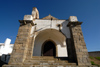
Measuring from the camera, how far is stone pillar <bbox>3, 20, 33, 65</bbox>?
353 cm

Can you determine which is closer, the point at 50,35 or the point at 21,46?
the point at 21,46

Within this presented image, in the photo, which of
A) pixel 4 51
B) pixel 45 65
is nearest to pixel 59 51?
pixel 45 65

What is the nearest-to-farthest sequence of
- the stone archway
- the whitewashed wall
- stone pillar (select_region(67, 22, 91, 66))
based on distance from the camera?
1. stone pillar (select_region(67, 22, 91, 66))
2. the whitewashed wall
3. the stone archway

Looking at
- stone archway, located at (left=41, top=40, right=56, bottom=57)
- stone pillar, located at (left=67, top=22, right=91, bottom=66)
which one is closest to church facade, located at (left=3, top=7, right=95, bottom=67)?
stone pillar, located at (left=67, top=22, right=91, bottom=66)

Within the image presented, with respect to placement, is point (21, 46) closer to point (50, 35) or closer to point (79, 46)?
point (79, 46)

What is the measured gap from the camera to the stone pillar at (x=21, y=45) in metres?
3.53

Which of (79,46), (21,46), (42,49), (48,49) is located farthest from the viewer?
(48,49)

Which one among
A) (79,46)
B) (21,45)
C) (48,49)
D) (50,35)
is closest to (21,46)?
(21,45)

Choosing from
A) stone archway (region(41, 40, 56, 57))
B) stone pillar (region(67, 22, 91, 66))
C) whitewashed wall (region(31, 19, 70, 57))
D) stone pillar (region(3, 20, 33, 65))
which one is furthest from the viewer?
stone archway (region(41, 40, 56, 57))

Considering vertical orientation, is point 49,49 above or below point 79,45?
below

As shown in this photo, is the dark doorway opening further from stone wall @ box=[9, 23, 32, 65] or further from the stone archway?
stone wall @ box=[9, 23, 32, 65]

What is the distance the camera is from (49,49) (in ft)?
24.8

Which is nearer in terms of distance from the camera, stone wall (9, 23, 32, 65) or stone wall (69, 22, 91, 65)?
stone wall (9, 23, 32, 65)

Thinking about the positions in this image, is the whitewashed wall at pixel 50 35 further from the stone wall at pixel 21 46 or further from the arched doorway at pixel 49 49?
the stone wall at pixel 21 46
